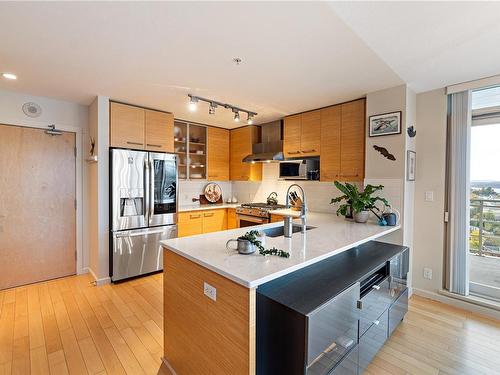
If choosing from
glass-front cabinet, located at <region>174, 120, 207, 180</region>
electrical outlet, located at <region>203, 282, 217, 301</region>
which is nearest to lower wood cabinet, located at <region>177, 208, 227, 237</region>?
glass-front cabinet, located at <region>174, 120, 207, 180</region>

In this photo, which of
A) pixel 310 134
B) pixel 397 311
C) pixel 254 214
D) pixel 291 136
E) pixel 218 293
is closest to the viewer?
pixel 218 293

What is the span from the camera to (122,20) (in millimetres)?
1642

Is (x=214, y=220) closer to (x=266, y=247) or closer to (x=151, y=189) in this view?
(x=151, y=189)

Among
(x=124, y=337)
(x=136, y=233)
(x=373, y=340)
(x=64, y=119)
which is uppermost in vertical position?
(x=64, y=119)

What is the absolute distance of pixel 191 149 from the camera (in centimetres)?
471

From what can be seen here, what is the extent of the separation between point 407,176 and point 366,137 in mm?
649

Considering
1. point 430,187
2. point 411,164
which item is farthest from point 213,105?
point 430,187

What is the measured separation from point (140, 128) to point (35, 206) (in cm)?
171

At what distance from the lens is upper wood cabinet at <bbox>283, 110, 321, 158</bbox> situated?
360 cm

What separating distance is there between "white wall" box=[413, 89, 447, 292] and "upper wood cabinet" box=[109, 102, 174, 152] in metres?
3.43

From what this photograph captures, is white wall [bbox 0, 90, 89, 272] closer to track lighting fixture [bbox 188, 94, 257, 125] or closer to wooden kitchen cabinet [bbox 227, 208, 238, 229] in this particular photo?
track lighting fixture [bbox 188, 94, 257, 125]

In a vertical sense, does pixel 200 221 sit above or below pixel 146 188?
below

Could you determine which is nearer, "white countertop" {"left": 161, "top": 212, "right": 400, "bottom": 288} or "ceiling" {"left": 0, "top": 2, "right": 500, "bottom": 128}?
"white countertop" {"left": 161, "top": 212, "right": 400, "bottom": 288}

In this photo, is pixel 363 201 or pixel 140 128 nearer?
pixel 363 201
